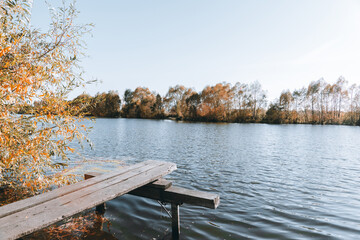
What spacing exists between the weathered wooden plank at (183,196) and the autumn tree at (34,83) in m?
2.41

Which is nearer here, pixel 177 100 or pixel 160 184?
pixel 160 184

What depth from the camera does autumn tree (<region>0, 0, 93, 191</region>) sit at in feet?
15.8

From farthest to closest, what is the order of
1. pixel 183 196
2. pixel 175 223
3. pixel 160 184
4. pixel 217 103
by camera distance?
pixel 217 103 → pixel 175 223 → pixel 160 184 → pixel 183 196

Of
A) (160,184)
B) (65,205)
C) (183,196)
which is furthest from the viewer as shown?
(160,184)

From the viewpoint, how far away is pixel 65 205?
140 inches

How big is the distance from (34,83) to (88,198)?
3.30 meters

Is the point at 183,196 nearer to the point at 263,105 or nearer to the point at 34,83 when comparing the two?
the point at 34,83

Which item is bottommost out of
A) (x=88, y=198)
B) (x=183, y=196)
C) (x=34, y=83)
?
(x=183, y=196)

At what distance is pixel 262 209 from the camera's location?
822 cm

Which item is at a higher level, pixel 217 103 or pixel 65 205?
pixel 217 103

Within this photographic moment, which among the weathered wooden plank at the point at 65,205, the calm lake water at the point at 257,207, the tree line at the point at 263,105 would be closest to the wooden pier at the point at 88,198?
the weathered wooden plank at the point at 65,205

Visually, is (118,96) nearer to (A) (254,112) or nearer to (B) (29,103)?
(A) (254,112)

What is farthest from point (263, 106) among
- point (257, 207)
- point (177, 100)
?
point (257, 207)

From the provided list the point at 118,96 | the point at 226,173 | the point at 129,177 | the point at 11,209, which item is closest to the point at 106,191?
the point at 129,177
